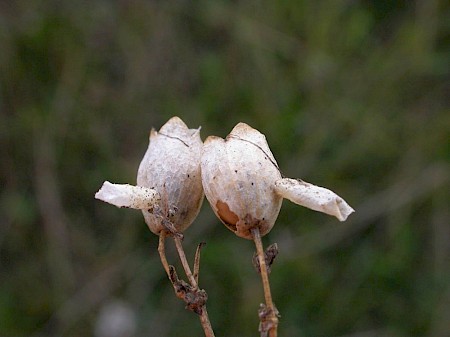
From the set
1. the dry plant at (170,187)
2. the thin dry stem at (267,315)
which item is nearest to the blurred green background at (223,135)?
the dry plant at (170,187)

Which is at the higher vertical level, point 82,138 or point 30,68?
point 30,68

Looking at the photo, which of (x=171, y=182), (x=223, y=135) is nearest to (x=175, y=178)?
(x=171, y=182)

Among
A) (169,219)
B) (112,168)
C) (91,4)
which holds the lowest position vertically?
(169,219)

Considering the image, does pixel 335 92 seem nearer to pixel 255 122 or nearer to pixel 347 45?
pixel 347 45

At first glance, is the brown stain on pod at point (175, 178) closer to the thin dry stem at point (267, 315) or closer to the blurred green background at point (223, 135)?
the thin dry stem at point (267, 315)

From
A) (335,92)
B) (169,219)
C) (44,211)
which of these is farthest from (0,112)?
(169,219)

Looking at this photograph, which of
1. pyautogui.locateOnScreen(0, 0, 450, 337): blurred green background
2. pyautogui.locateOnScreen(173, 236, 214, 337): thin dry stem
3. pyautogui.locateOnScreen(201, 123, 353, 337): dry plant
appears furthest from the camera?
pyautogui.locateOnScreen(0, 0, 450, 337): blurred green background

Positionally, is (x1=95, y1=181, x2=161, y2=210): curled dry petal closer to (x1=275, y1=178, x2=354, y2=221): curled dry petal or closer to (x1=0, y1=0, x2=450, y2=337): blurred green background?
(x1=275, y1=178, x2=354, y2=221): curled dry petal

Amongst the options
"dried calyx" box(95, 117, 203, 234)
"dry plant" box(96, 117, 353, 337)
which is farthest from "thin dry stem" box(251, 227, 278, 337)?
"dried calyx" box(95, 117, 203, 234)
